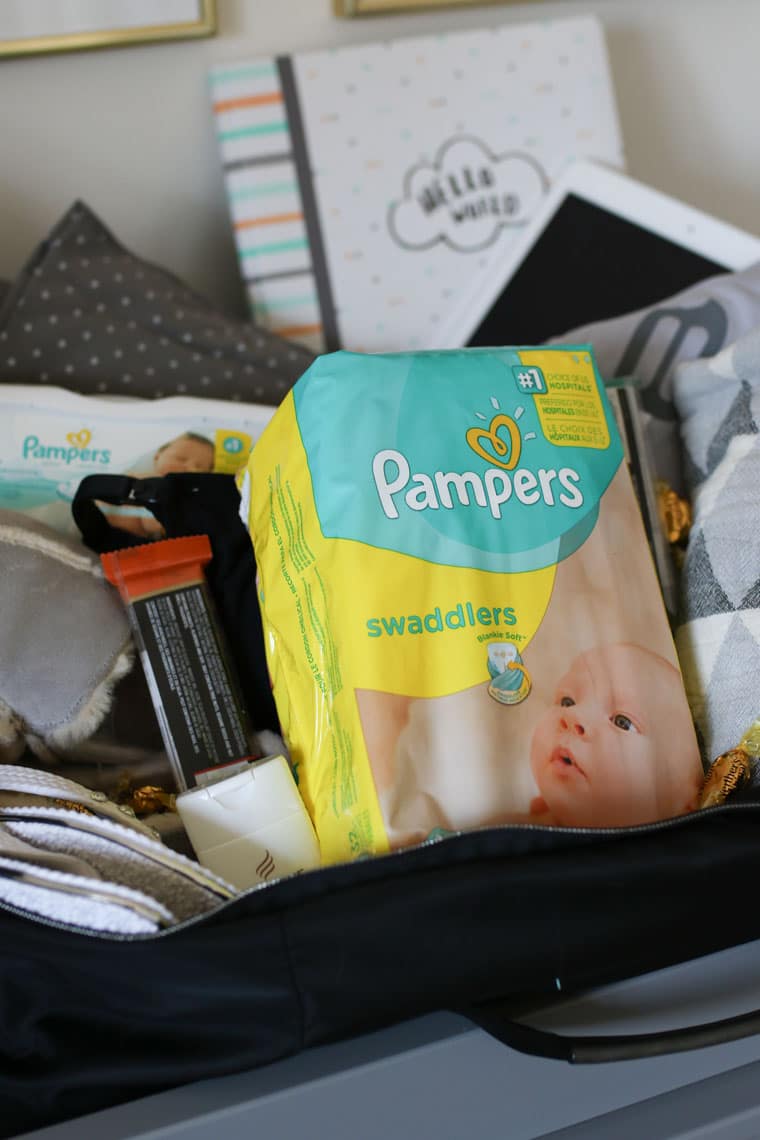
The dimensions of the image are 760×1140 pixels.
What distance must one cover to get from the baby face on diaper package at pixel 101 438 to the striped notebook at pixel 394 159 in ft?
0.75

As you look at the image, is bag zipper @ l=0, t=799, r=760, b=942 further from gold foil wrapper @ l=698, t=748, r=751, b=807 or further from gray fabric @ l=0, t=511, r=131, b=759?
gray fabric @ l=0, t=511, r=131, b=759

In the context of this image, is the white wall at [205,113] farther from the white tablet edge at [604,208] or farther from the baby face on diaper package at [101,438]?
the baby face on diaper package at [101,438]

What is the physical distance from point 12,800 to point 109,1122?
19 cm

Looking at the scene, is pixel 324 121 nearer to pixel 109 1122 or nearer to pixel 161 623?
pixel 161 623

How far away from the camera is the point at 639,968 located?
540 millimetres

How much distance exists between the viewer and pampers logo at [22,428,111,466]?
84cm

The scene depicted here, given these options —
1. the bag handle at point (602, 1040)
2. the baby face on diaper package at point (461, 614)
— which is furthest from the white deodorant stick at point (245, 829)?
the bag handle at point (602, 1040)

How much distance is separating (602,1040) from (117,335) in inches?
27.9

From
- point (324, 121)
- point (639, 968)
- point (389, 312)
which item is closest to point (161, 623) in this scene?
point (639, 968)

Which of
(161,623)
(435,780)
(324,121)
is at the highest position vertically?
(324,121)

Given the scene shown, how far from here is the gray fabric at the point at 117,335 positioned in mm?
904

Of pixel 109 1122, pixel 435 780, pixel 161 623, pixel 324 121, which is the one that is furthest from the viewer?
pixel 324 121

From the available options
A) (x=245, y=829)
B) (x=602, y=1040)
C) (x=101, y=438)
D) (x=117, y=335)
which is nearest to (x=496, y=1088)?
(x=602, y=1040)

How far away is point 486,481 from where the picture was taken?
0.62m
